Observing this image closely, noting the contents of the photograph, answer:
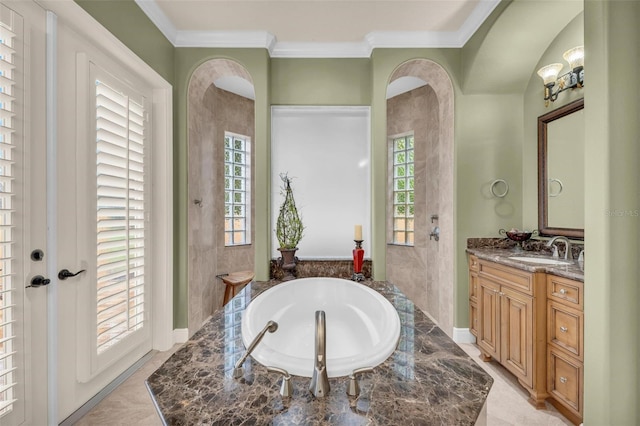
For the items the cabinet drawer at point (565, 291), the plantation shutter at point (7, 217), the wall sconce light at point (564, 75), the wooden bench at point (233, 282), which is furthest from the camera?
the wooden bench at point (233, 282)

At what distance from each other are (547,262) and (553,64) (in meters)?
1.56

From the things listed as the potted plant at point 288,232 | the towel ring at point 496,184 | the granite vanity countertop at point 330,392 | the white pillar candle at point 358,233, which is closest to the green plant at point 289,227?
the potted plant at point 288,232

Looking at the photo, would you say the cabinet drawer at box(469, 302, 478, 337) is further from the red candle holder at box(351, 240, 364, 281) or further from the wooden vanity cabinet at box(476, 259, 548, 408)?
the red candle holder at box(351, 240, 364, 281)

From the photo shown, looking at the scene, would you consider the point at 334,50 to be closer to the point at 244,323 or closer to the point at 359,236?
the point at 359,236

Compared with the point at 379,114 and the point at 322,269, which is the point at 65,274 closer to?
the point at 322,269

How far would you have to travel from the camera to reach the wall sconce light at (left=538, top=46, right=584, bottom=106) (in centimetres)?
188

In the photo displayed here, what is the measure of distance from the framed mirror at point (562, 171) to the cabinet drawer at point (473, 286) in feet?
Result: 2.22

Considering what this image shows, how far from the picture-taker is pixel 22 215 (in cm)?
123

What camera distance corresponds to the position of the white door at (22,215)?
117 centimetres

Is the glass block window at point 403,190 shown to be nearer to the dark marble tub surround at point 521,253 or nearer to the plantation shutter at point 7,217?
the dark marble tub surround at point 521,253

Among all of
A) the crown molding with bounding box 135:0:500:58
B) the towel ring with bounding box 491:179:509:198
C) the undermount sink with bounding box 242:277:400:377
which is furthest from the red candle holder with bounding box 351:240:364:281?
the crown molding with bounding box 135:0:500:58

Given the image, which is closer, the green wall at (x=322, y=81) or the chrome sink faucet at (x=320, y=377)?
the chrome sink faucet at (x=320, y=377)

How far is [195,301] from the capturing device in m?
2.50

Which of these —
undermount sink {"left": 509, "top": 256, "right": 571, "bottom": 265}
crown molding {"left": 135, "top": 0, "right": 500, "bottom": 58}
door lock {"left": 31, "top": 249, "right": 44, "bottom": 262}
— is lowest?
undermount sink {"left": 509, "top": 256, "right": 571, "bottom": 265}
